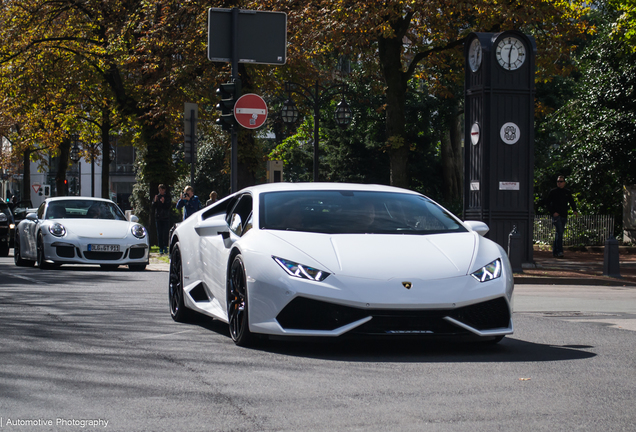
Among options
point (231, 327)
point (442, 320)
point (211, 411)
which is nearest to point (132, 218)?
point (231, 327)

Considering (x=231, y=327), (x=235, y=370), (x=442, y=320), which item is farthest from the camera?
(x=231, y=327)

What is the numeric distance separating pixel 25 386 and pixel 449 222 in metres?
3.84

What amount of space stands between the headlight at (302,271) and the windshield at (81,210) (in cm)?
1217

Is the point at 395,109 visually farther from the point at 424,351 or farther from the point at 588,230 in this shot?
the point at 424,351

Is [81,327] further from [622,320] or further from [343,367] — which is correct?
[622,320]

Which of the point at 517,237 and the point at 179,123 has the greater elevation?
the point at 179,123

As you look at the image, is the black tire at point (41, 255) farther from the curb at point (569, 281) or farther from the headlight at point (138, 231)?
the curb at point (569, 281)

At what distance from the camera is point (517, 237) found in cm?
1714

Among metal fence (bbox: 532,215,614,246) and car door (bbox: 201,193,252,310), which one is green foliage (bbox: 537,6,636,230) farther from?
car door (bbox: 201,193,252,310)

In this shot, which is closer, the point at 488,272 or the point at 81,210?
the point at 488,272

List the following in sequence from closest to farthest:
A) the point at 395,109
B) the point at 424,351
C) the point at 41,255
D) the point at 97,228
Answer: the point at 424,351
the point at 97,228
the point at 41,255
the point at 395,109

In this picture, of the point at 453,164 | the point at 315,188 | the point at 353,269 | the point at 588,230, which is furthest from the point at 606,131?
the point at 353,269

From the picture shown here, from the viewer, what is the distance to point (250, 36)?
16391 millimetres

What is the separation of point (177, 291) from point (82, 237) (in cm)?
827
